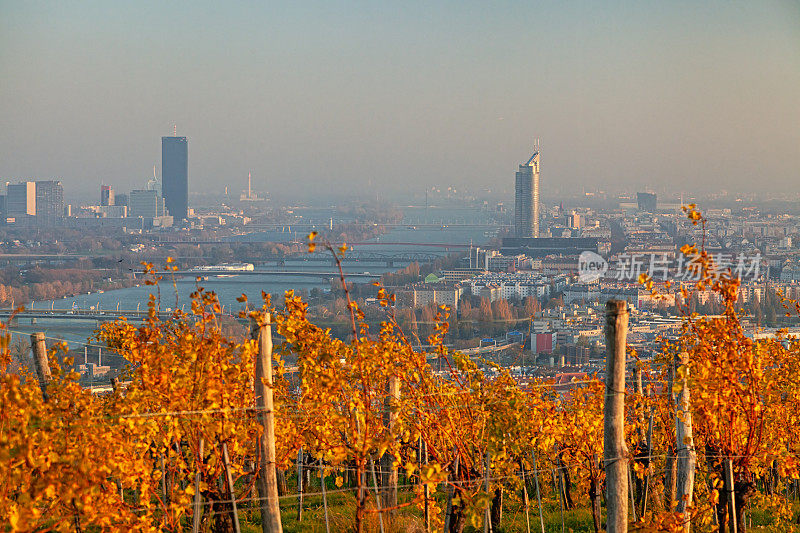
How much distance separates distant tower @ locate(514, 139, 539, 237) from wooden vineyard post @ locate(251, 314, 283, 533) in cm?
4953

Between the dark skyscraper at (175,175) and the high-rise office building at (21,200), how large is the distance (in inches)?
387

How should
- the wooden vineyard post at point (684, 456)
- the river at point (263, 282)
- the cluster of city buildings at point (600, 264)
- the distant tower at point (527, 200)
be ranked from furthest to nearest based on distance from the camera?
the distant tower at point (527, 200)
the river at point (263, 282)
the cluster of city buildings at point (600, 264)
the wooden vineyard post at point (684, 456)

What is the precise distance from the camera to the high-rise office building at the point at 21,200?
4544 centimetres

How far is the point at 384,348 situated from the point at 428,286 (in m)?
23.4

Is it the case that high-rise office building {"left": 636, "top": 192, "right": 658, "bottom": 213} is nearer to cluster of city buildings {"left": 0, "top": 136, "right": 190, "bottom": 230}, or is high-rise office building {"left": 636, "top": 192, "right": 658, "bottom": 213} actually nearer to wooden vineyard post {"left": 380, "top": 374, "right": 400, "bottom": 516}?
cluster of city buildings {"left": 0, "top": 136, "right": 190, "bottom": 230}

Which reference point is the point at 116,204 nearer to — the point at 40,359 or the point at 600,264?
the point at 600,264

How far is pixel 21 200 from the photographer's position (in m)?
46.5

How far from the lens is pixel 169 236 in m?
41.7

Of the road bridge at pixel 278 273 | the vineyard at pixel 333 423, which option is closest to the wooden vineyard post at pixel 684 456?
the vineyard at pixel 333 423

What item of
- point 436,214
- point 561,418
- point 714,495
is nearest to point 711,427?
point 714,495

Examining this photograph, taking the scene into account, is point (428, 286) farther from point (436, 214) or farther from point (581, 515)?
point (436, 214)

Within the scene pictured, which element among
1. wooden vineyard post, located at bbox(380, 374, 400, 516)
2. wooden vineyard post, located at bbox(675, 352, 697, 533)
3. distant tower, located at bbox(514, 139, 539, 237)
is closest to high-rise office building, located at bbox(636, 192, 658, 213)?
distant tower, located at bbox(514, 139, 539, 237)

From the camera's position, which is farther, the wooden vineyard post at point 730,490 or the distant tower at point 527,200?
the distant tower at point 527,200

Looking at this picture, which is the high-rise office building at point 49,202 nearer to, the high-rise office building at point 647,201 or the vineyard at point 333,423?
the high-rise office building at point 647,201
